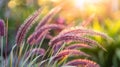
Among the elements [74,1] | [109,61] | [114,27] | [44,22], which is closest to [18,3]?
[114,27]

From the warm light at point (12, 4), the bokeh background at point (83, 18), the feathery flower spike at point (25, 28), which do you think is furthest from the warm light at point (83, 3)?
the feathery flower spike at point (25, 28)

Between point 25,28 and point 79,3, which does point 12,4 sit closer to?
point 79,3

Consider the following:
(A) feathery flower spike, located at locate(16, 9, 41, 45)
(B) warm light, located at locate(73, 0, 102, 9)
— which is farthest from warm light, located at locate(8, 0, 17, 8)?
(A) feathery flower spike, located at locate(16, 9, 41, 45)

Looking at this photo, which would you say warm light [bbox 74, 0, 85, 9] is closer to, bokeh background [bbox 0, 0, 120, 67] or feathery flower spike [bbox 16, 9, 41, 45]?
bokeh background [bbox 0, 0, 120, 67]

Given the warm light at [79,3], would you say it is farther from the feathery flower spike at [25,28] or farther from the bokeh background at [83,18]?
the feathery flower spike at [25,28]

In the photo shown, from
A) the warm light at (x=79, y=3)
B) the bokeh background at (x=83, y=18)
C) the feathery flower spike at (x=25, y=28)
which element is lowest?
the feathery flower spike at (x=25, y=28)

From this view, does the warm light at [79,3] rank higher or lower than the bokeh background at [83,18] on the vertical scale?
higher

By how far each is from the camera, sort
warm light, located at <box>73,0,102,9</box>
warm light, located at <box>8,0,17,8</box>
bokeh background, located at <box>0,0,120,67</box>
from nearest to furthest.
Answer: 1. bokeh background, located at <box>0,0,120,67</box>
2. warm light, located at <box>8,0,17,8</box>
3. warm light, located at <box>73,0,102,9</box>

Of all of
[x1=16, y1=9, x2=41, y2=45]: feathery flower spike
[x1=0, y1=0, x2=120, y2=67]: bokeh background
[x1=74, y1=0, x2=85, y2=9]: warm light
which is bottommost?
[x1=16, y1=9, x2=41, y2=45]: feathery flower spike

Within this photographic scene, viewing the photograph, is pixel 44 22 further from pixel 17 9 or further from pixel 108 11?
pixel 108 11
